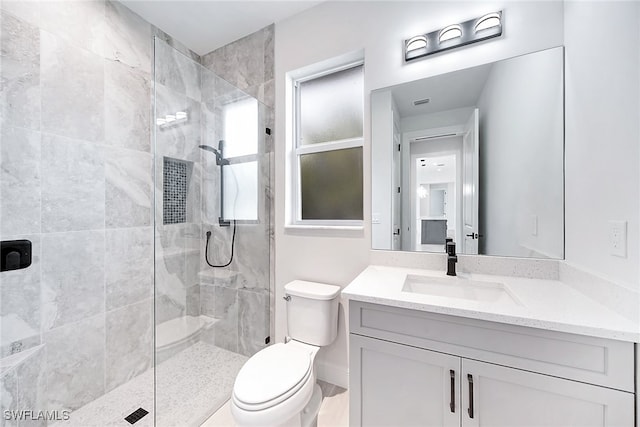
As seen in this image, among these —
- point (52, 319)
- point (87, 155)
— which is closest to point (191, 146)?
point (87, 155)

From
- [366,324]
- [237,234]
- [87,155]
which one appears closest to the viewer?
[366,324]

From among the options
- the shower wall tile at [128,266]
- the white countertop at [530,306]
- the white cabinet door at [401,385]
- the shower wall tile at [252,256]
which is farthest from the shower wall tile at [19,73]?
the white cabinet door at [401,385]

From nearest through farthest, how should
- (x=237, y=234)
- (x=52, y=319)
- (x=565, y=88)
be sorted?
(x=565, y=88)
(x=52, y=319)
(x=237, y=234)

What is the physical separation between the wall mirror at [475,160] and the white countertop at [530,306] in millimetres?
249

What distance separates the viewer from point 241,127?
5.99ft

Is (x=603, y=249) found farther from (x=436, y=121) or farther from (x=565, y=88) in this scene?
(x=436, y=121)

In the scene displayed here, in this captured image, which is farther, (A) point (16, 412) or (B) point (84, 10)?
(B) point (84, 10)

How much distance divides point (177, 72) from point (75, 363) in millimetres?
1897

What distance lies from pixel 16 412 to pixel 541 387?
238cm

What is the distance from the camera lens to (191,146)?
5.32 feet

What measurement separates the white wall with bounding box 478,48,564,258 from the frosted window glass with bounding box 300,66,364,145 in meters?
0.82

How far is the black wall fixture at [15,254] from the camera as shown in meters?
1.20

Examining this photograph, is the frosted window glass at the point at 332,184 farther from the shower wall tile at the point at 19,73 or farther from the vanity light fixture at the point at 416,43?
the shower wall tile at the point at 19,73

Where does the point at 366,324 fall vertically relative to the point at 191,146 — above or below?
below
